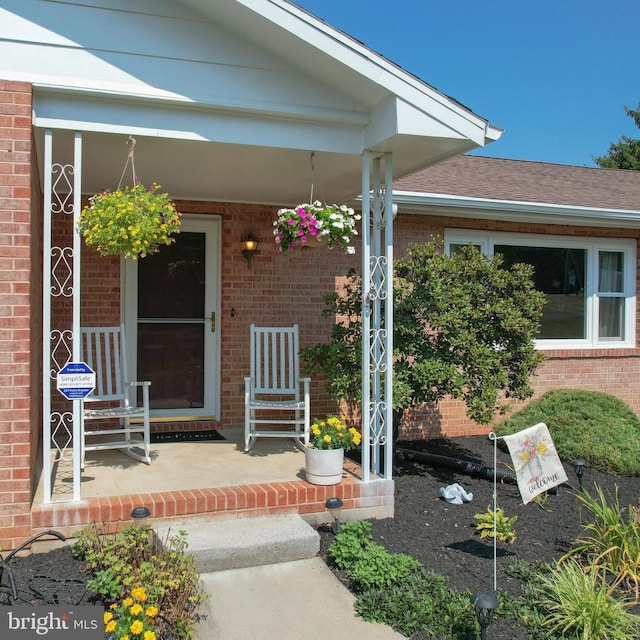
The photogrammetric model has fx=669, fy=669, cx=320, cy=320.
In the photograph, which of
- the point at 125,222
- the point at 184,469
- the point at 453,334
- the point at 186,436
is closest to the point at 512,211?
the point at 453,334

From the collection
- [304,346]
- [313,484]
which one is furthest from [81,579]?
[304,346]

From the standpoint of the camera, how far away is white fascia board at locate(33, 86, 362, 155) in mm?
4203

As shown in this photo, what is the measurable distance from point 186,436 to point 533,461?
12.3 ft

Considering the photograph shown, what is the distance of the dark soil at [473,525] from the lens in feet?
13.5

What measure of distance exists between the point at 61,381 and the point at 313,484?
188 centimetres

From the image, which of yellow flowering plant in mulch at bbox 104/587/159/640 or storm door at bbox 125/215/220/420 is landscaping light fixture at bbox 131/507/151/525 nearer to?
yellow flowering plant in mulch at bbox 104/587/159/640

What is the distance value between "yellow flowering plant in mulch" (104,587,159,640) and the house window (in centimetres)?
644

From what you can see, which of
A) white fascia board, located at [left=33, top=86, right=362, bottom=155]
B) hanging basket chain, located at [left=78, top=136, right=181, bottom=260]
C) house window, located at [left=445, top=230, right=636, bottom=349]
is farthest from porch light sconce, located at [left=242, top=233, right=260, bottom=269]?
house window, located at [left=445, top=230, right=636, bottom=349]

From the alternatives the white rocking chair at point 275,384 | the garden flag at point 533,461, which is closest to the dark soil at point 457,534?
the garden flag at point 533,461

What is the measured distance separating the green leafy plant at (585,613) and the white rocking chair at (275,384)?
283 centimetres

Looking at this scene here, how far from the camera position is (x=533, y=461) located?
4082mm

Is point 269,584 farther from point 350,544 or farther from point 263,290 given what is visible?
point 263,290

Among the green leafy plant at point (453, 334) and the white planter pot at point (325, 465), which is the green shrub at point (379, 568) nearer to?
the white planter pot at point (325, 465)

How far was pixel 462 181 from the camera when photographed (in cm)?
886
